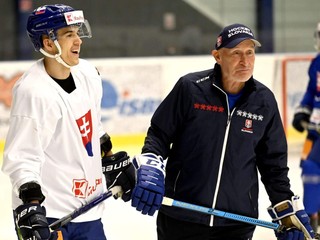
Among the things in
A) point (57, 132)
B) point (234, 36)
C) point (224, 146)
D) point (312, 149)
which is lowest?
point (312, 149)

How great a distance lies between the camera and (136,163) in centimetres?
289

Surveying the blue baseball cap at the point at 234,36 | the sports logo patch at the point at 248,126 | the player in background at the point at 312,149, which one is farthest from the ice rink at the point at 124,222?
the blue baseball cap at the point at 234,36

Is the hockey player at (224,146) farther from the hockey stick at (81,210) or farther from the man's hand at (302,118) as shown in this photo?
the man's hand at (302,118)

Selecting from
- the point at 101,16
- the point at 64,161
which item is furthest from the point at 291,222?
the point at 101,16

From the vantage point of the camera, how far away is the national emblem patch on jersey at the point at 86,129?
285cm

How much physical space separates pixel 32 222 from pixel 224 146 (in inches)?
29.4

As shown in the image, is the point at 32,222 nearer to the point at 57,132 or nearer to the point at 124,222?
the point at 57,132

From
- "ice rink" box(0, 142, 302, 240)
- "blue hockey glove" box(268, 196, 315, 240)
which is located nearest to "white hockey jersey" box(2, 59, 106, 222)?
"blue hockey glove" box(268, 196, 315, 240)

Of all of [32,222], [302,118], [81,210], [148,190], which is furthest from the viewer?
[302,118]

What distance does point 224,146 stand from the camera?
2900 millimetres

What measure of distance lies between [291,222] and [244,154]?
29cm

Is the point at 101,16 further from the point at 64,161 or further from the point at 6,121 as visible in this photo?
the point at 64,161

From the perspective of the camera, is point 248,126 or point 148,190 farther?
point 248,126

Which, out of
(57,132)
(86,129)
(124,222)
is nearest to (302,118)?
(124,222)
